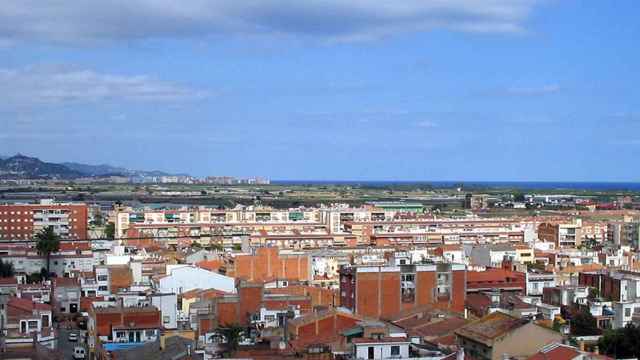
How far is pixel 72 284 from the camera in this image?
39531mm

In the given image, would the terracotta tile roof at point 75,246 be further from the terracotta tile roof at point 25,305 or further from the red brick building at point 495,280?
the red brick building at point 495,280

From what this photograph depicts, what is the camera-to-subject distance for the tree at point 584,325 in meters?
29.7

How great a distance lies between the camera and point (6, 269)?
48219mm

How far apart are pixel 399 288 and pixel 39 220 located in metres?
49.6

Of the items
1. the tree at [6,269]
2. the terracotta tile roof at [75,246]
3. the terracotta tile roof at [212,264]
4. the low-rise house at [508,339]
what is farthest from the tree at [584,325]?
the terracotta tile roof at [75,246]

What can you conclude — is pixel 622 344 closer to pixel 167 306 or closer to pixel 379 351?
pixel 379 351

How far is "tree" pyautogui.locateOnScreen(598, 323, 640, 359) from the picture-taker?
23812mm

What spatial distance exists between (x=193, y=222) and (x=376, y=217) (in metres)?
17.1

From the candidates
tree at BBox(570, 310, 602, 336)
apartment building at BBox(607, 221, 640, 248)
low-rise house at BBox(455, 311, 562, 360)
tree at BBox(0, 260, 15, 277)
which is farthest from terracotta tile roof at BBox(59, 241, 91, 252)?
apartment building at BBox(607, 221, 640, 248)

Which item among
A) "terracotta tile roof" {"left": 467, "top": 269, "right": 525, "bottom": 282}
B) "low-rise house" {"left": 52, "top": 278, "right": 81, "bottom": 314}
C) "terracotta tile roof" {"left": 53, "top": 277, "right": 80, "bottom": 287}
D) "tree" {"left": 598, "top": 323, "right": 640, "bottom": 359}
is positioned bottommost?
"low-rise house" {"left": 52, "top": 278, "right": 81, "bottom": 314}

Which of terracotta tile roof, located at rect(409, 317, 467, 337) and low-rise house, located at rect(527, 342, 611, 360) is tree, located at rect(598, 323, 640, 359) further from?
low-rise house, located at rect(527, 342, 611, 360)

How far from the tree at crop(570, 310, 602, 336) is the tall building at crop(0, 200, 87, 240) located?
5180 cm

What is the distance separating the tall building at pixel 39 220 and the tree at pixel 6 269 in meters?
25.1

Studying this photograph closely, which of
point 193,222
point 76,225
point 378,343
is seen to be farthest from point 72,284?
point 193,222
